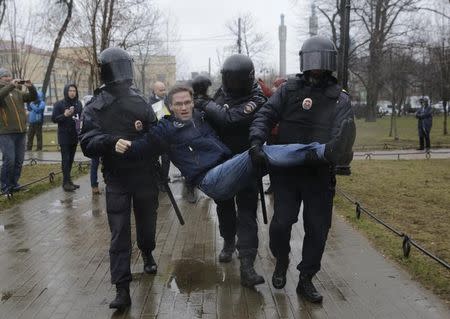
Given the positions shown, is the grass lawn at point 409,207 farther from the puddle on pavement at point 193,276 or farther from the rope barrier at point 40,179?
the rope barrier at point 40,179

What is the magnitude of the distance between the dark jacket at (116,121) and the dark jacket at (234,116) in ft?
2.10

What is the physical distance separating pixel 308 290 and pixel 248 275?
551 mm

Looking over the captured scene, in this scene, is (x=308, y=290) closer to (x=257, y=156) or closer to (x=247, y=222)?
(x=247, y=222)

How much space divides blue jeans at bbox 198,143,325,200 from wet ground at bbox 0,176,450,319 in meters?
0.89

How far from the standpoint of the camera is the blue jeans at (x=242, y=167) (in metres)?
4.05

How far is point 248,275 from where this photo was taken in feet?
15.3

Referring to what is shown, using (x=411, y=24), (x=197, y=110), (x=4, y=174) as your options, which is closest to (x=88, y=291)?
(x=197, y=110)

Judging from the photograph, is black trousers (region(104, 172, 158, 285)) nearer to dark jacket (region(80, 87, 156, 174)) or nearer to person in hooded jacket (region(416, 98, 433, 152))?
dark jacket (region(80, 87, 156, 174))

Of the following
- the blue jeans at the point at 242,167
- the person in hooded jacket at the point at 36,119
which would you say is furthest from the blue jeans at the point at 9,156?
the person in hooded jacket at the point at 36,119

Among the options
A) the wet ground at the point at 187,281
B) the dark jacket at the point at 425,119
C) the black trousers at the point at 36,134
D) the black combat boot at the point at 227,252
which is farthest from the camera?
the black trousers at the point at 36,134

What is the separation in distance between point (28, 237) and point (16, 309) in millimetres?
2485

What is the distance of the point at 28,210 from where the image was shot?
27.3 feet

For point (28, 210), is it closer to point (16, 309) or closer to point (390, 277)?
point (16, 309)

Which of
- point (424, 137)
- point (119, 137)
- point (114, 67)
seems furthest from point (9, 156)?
point (424, 137)
